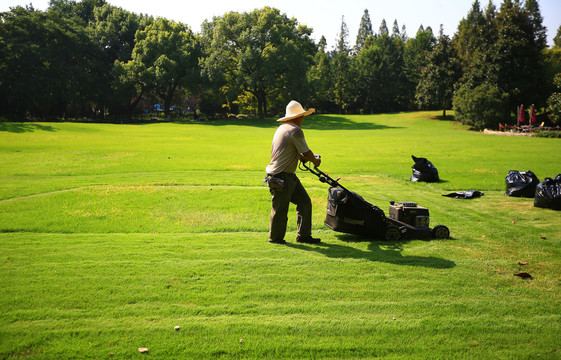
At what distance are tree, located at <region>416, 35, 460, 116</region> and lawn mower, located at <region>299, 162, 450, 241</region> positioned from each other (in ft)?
217

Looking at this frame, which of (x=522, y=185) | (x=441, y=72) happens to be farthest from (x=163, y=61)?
(x=522, y=185)

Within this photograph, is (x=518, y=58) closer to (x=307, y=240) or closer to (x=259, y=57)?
(x=259, y=57)

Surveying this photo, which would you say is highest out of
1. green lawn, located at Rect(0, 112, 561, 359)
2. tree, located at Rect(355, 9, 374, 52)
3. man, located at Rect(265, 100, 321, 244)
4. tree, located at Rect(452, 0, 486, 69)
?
tree, located at Rect(355, 9, 374, 52)

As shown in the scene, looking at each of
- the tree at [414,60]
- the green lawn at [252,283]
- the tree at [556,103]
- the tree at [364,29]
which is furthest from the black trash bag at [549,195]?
the tree at [364,29]

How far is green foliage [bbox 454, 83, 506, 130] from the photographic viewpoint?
167 feet

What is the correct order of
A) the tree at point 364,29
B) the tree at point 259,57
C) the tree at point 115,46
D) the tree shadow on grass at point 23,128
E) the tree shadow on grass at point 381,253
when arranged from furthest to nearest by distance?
1. the tree at point 364,29
2. the tree at point 115,46
3. the tree at point 259,57
4. the tree shadow on grass at point 23,128
5. the tree shadow on grass at point 381,253

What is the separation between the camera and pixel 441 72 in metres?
68.1

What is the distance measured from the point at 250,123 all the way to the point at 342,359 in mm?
64066

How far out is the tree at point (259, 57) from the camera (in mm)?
65375

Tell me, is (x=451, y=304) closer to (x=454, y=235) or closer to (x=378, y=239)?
(x=378, y=239)

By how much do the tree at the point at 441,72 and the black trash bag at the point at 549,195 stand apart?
6142 centimetres

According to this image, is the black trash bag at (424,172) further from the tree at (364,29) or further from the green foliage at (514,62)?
the tree at (364,29)

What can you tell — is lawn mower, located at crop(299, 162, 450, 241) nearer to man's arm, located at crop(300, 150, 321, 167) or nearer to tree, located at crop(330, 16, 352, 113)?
man's arm, located at crop(300, 150, 321, 167)

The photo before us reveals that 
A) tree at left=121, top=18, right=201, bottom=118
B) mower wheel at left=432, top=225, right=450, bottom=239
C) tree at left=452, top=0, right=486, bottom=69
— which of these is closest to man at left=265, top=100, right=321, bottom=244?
mower wheel at left=432, top=225, right=450, bottom=239
